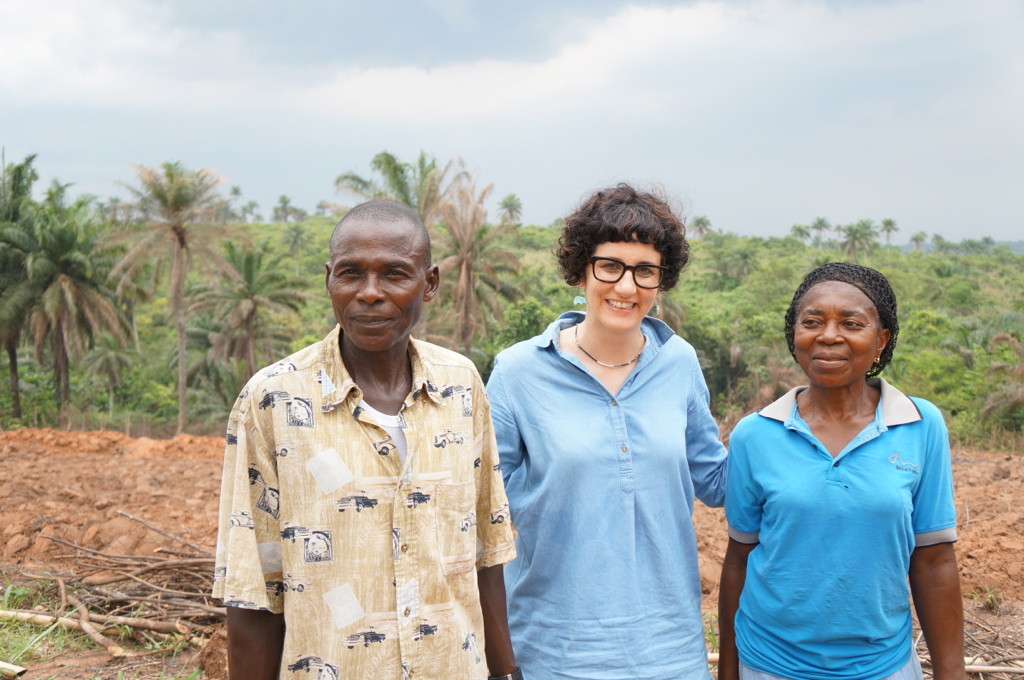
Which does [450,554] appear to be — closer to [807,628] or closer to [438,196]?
[807,628]

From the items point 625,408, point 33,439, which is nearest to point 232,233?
point 33,439

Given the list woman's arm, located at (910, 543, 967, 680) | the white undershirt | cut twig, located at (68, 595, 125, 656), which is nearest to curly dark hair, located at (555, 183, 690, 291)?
the white undershirt

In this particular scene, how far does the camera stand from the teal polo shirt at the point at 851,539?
1892 millimetres

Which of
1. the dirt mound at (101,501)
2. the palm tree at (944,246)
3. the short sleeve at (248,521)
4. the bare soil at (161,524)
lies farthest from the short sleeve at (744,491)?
the palm tree at (944,246)

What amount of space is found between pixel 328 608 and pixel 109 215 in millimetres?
27224

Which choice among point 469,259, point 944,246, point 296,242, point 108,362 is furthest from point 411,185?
point 944,246

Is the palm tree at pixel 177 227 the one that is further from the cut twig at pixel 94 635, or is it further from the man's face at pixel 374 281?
the man's face at pixel 374 281

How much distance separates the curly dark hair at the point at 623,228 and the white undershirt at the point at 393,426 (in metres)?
0.81

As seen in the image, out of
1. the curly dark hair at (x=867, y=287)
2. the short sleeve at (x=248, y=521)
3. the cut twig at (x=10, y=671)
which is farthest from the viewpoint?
the cut twig at (x=10, y=671)

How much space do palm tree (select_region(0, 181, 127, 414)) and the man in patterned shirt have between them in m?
25.2

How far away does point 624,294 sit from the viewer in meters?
2.11

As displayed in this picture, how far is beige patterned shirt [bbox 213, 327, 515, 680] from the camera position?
1.56 meters

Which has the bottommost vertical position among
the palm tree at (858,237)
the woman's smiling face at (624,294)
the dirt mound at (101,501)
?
the dirt mound at (101,501)

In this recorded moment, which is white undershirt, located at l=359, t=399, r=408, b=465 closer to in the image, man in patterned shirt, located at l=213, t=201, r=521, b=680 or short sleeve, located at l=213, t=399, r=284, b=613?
man in patterned shirt, located at l=213, t=201, r=521, b=680
